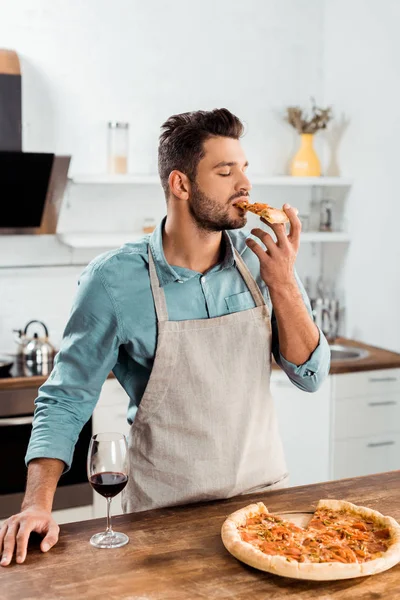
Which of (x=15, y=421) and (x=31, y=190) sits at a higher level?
(x=31, y=190)

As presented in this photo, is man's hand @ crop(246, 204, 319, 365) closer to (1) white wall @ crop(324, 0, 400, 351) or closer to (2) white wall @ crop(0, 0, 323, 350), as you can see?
(1) white wall @ crop(324, 0, 400, 351)

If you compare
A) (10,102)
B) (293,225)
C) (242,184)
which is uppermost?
(10,102)

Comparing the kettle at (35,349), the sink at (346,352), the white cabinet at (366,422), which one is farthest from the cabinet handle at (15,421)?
the sink at (346,352)

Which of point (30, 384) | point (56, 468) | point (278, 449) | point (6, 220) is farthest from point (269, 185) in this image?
point (56, 468)

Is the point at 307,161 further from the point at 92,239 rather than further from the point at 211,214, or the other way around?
the point at 211,214

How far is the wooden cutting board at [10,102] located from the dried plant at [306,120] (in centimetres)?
153

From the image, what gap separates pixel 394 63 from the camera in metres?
3.89

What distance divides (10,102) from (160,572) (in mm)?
2620

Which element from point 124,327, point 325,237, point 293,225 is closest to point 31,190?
point 325,237

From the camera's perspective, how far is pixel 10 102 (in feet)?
11.6

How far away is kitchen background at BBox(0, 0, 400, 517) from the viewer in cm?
392

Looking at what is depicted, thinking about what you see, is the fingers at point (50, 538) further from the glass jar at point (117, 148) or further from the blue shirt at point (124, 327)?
the glass jar at point (117, 148)

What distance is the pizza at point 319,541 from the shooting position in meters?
1.42

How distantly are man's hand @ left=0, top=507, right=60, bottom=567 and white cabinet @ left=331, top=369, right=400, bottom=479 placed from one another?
2356 millimetres
